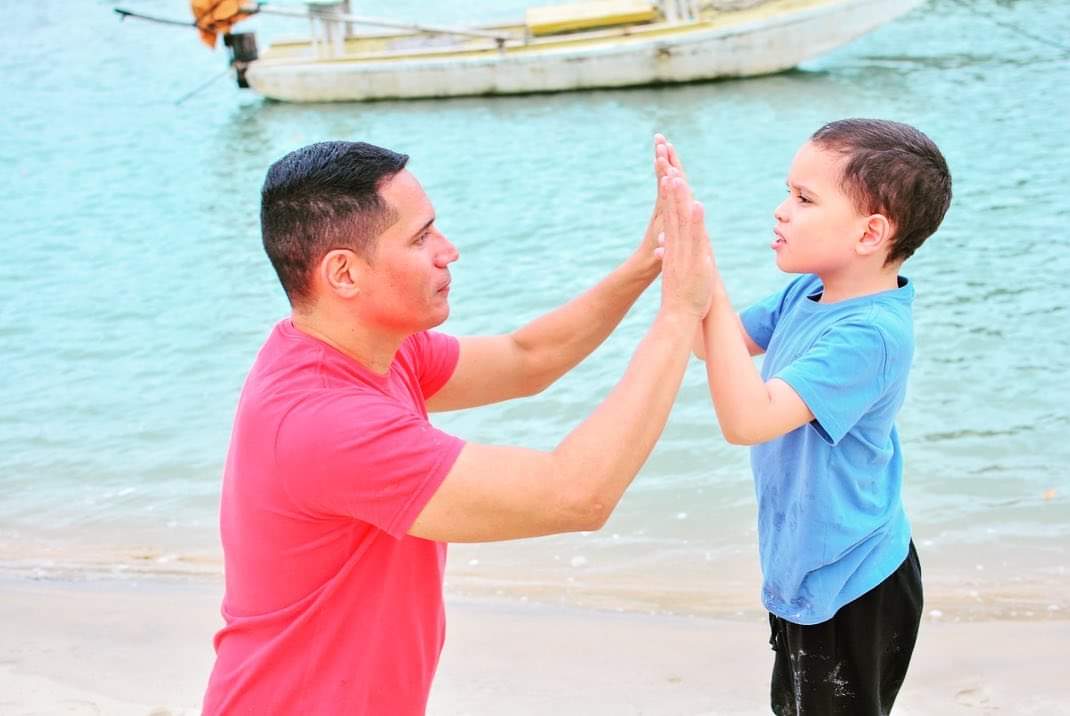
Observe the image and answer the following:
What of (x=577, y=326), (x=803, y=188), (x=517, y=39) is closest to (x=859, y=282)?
(x=803, y=188)

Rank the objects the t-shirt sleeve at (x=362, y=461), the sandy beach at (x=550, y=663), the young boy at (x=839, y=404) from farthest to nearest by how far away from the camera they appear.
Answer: the sandy beach at (x=550, y=663), the young boy at (x=839, y=404), the t-shirt sleeve at (x=362, y=461)

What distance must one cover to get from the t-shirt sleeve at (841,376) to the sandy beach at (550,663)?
5.06 ft

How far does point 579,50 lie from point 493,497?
14778 mm

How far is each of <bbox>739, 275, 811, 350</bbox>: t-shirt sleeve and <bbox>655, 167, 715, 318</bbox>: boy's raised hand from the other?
1.49ft

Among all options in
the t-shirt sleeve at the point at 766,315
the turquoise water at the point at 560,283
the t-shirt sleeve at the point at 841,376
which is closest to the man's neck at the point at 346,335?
the t-shirt sleeve at the point at 841,376

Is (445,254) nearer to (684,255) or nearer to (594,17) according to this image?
(684,255)

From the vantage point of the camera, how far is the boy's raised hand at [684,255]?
2.27 m

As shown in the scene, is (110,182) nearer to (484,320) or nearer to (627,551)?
(484,320)

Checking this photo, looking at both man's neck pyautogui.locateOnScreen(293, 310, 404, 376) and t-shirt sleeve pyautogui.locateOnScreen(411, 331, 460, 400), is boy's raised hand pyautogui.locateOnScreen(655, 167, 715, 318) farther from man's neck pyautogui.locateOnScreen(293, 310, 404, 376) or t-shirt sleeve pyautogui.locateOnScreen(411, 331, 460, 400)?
t-shirt sleeve pyautogui.locateOnScreen(411, 331, 460, 400)

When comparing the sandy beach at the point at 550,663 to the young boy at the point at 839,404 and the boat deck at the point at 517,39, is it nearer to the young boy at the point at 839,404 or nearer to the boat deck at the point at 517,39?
the young boy at the point at 839,404

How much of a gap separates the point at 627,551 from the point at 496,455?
314 centimetres

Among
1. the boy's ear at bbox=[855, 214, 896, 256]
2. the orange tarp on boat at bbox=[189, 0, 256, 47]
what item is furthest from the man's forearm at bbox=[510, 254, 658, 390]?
the orange tarp on boat at bbox=[189, 0, 256, 47]

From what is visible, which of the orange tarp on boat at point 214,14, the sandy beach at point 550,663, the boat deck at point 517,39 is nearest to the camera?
the sandy beach at point 550,663

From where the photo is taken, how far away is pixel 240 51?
1789 cm
